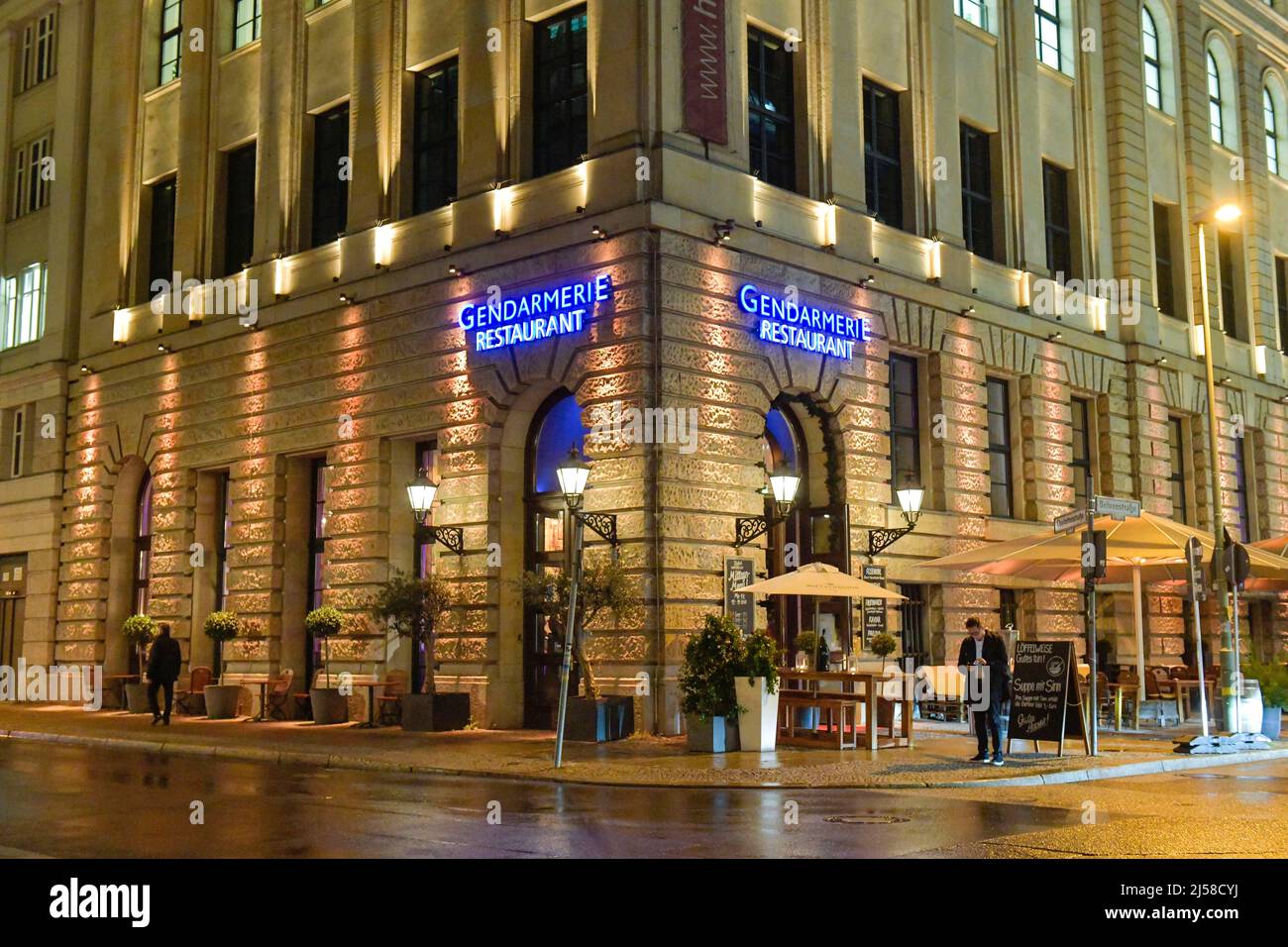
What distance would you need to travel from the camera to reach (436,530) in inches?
990

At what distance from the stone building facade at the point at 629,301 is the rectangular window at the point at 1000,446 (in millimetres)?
77

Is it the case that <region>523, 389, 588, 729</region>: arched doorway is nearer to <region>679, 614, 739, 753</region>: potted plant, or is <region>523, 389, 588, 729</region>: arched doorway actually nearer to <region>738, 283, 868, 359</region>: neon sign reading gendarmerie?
<region>738, 283, 868, 359</region>: neon sign reading gendarmerie

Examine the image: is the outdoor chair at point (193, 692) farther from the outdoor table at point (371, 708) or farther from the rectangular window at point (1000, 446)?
the rectangular window at point (1000, 446)

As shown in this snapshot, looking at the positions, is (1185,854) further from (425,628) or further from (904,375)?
(904,375)

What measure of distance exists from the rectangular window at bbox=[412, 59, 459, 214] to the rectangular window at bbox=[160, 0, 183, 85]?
9.55 metres

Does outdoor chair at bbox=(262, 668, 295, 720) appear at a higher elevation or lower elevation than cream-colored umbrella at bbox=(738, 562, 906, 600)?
lower

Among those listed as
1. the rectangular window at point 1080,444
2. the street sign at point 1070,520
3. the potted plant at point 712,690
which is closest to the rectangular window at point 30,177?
the potted plant at point 712,690

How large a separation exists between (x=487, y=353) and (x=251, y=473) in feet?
25.0

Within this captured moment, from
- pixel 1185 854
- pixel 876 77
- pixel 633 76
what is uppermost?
pixel 876 77

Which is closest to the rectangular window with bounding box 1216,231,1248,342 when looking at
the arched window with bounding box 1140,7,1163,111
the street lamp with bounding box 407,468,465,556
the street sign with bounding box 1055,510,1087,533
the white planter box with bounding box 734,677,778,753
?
the arched window with bounding box 1140,7,1163,111

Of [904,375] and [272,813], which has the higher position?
[904,375]

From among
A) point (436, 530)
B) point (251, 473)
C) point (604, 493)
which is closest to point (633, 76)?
point (604, 493)

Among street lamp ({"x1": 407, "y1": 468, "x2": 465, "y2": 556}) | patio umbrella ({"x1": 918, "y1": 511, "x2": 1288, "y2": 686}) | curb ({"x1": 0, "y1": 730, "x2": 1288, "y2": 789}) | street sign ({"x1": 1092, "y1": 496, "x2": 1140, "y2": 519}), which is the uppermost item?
street lamp ({"x1": 407, "y1": 468, "x2": 465, "y2": 556})

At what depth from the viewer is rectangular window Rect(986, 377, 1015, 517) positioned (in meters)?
29.9
